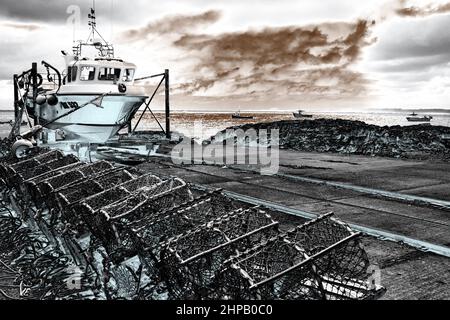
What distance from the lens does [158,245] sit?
4352 mm

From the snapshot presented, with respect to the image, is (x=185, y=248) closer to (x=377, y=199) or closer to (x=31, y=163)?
(x=31, y=163)

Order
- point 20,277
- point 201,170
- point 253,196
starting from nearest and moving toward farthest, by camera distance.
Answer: point 20,277
point 253,196
point 201,170

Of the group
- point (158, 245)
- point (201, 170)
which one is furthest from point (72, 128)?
point (158, 245)

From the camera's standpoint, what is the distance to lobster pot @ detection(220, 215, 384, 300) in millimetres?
3576

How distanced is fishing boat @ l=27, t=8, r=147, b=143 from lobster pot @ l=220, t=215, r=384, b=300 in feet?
55.9

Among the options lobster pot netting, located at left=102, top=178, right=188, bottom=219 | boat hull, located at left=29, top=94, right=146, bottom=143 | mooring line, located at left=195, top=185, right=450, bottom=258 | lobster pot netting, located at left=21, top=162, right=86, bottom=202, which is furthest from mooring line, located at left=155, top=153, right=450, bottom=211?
boat hull, located at left=29, top=94, right=146, bottom=143

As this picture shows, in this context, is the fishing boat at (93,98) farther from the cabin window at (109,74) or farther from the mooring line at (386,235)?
the mooring line at (386,235)

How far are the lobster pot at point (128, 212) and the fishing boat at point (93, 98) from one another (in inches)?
599

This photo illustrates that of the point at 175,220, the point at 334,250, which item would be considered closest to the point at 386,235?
the point at 334,250

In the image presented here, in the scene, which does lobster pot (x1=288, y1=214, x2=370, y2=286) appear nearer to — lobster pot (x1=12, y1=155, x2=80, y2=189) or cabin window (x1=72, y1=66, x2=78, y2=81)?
lobster pot (x1=12, y1=155, x2=80, y2=189)

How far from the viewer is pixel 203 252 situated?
3.79 metres

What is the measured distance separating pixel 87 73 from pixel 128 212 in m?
18.6

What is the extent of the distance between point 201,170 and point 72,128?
29.7 ft
